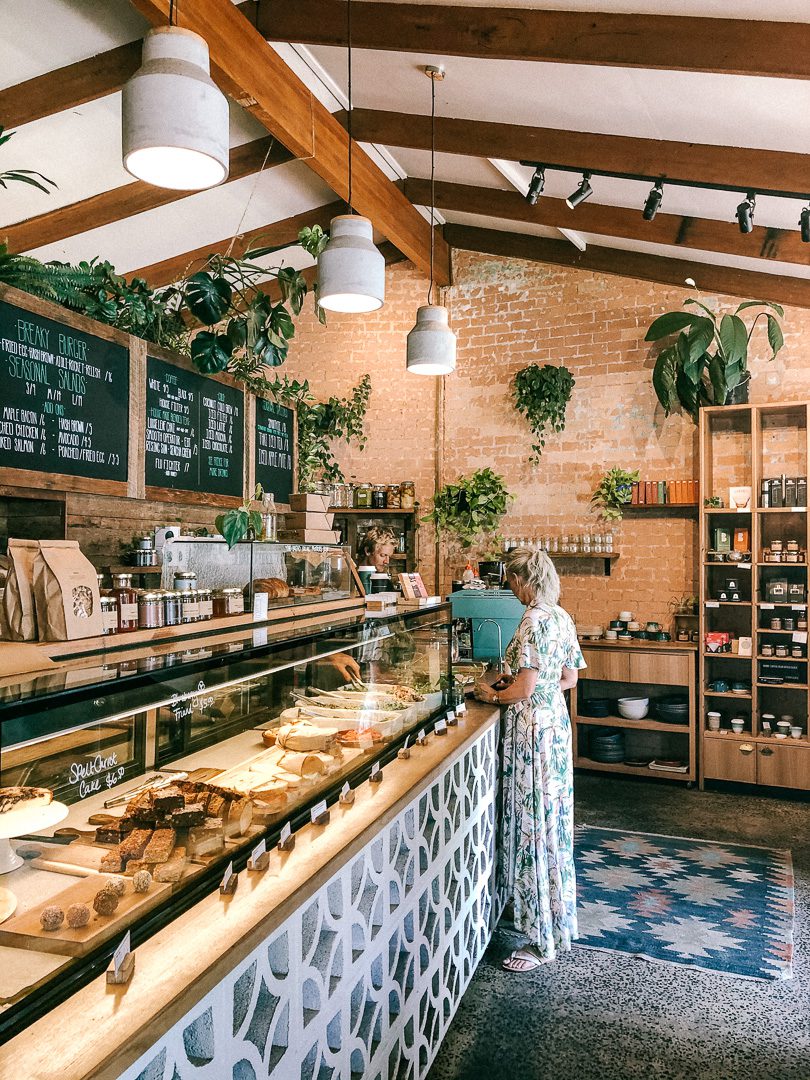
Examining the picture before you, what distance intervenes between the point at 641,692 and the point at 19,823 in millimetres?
5825

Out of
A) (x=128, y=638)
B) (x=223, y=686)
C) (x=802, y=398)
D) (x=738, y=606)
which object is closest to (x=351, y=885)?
(x=223, y=686)

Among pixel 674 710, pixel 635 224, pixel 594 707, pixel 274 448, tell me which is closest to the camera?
pixel 274 448

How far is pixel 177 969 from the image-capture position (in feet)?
4.48

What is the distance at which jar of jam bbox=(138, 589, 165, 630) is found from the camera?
311cm

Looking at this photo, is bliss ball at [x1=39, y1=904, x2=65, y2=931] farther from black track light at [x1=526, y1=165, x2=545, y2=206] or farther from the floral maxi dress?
black track light at [x1=526, y1=165, x2=545, y2=206]

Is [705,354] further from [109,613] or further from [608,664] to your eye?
[109,613]

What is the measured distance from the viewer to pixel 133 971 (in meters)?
1.33

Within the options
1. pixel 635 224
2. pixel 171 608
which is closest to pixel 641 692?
pixel 635 224

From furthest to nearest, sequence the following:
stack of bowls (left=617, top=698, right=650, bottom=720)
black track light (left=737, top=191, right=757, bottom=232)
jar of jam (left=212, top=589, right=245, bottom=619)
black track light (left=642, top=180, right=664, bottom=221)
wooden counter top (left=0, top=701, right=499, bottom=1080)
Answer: stack of bowls (left=617, top=698, right=650, bottom=720), black track light (left=642, top=180, right=664, bottom=221), black track light (left=737, top=191, right=757, bottom=232), jar of jam (left=212, top=589, right=245, bottom=619), wooden counter top (left=0, top=701, right=499, bottom=1080)

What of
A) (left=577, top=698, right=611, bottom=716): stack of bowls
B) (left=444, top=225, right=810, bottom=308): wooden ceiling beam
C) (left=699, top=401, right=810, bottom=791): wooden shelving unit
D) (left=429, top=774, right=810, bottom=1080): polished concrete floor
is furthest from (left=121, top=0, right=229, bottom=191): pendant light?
(left=577, top=698, right=611, bottom=716): stack of bowls

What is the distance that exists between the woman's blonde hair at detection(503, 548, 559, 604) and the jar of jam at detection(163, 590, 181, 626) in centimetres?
147

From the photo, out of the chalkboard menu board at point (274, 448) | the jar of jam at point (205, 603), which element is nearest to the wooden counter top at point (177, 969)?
the jar of jam at point (205, 603)

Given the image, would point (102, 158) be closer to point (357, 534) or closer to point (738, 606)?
point (357, 534)

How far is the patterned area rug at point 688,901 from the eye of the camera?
3.50 m
